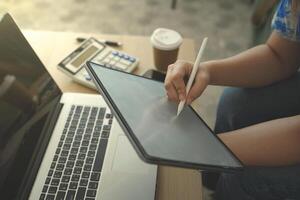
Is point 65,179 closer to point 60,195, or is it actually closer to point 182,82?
point 60,195

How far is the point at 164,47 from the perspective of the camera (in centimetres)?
83

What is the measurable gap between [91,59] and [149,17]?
3.98 feet

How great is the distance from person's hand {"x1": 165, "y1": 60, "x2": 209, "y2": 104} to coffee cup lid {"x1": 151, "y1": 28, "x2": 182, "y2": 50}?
138 mm

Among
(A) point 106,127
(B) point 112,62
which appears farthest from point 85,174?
(B) point 112,62

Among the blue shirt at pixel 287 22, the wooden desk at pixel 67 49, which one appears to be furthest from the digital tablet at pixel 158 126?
the blue shirt at pixel 287 22

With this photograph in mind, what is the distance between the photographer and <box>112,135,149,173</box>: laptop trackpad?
25.2 inches

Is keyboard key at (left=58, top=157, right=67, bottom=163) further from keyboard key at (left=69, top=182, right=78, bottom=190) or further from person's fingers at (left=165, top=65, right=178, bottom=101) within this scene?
person's fingers at (left=165, top=65, right=178, bottom=101)

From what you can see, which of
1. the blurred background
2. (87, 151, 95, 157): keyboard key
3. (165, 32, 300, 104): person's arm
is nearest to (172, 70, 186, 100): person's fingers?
(165, 32, 300, 104): person's arm

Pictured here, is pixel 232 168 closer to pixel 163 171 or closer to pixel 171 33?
pixel 163 171

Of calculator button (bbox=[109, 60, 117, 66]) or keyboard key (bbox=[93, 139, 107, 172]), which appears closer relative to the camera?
keyboard key (bbox=[93, 139, 107, 172])

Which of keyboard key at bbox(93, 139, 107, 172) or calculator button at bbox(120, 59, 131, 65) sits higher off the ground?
calculator button at bbox(120, 59, 131, 65)

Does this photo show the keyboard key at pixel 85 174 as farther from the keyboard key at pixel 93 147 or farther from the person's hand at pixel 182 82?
the person's hand at pixel 182 82

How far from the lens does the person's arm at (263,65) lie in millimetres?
797

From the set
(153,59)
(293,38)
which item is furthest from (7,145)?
(293,38)
